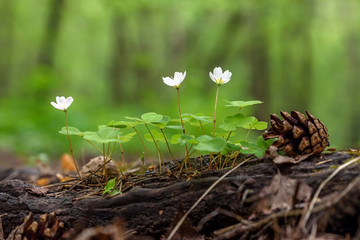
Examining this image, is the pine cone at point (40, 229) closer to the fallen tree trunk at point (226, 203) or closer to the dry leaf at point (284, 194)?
the fallen tree trunk at point (226, 203)


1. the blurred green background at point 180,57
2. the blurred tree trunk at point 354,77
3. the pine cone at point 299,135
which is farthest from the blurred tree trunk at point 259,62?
the blurred tree trunk at point 354,77

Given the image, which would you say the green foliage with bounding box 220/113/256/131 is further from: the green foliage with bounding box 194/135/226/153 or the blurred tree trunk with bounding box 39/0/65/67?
the blurred tree trunk with bounding box 39/0/65/67

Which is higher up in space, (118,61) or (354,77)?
(118,61)

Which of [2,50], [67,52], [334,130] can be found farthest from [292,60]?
[2,50]

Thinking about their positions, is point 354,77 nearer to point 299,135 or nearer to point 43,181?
point 43,181

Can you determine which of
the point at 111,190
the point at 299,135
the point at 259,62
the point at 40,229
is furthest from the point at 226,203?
the point at 259,62

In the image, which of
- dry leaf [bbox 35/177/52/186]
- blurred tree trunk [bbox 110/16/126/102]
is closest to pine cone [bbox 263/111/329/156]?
dry leaf [bbox 35/177/52/186]

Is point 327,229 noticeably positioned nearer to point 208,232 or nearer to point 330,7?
point 208,232
